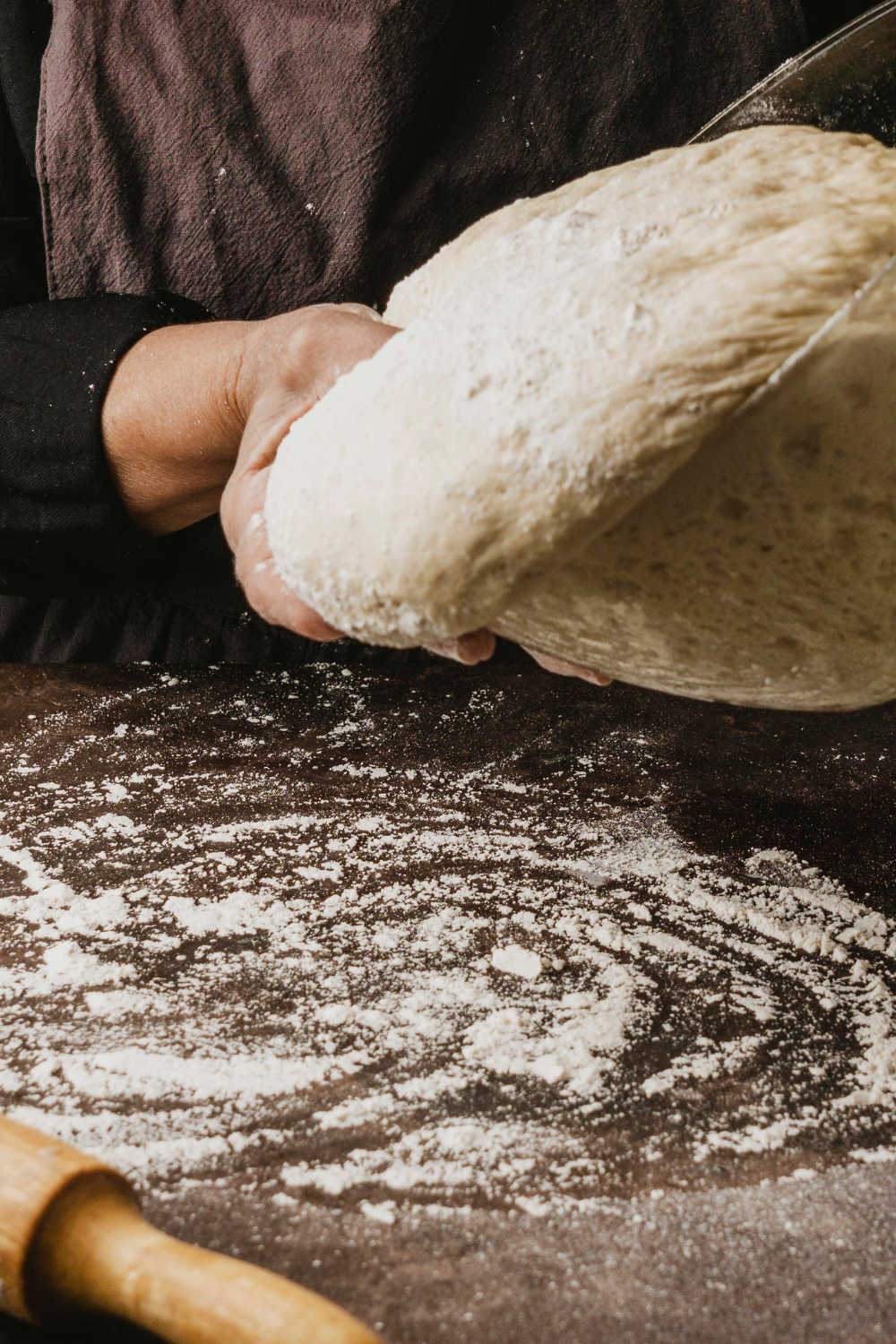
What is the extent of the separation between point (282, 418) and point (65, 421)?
0.37 meters

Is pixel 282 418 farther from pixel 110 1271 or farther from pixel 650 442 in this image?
pixel 110 1271

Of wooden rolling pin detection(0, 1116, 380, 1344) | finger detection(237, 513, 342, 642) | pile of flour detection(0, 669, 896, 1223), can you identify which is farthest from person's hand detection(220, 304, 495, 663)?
wooden rolling pin detection(0, 1116, 380, 1344)

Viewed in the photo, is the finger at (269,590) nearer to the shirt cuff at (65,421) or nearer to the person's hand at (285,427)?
the person's hand at (285,427)

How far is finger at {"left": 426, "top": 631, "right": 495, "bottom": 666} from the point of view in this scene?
1.86 ft

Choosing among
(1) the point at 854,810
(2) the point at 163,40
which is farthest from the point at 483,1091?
(2) the point at 163,40

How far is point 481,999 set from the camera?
2.12 feet

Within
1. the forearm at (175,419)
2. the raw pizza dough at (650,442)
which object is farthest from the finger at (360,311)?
the raw pizza dough at (650,442)

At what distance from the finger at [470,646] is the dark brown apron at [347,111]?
0.67 meters

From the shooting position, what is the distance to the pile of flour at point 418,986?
1.74 feet

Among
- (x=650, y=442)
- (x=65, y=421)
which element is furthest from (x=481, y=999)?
(x=65, y=421)

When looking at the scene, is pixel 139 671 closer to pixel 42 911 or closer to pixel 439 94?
pixel 42 911

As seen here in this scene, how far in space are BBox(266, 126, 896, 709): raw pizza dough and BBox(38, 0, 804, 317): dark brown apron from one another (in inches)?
23.5

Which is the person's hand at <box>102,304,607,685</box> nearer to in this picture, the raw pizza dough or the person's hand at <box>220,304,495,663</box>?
the person's hand at <box>220,304,495,663</box>

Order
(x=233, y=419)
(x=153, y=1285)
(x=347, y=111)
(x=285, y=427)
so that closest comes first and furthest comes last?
(x=153, y=1285), (x=285, y=427), (x=233, y=419), (x=347, y=111)
